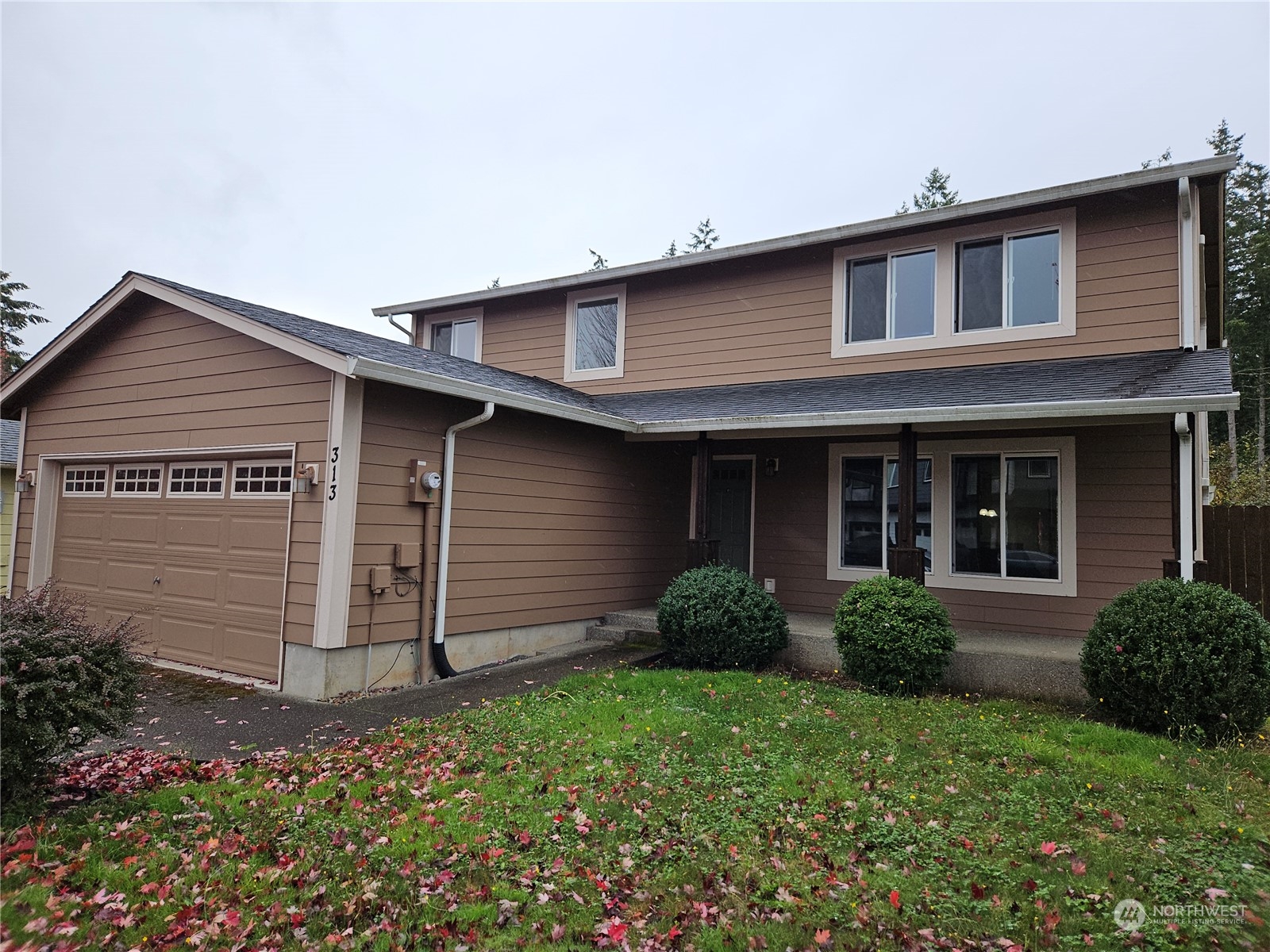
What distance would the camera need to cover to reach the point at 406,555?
21.0 feet

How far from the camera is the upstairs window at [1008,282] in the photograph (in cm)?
788

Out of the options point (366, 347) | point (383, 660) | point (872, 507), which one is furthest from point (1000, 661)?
point (366, 347)

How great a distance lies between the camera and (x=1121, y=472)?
7293 mm

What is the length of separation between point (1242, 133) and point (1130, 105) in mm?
6853

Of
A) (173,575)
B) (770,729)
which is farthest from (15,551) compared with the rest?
(770,729)

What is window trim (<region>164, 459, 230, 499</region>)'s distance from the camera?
7025mm

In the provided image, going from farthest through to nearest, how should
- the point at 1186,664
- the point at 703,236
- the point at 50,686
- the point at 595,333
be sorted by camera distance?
the point at 703,236
the point at 595,333
the point at 1186,664
the point at 50,686

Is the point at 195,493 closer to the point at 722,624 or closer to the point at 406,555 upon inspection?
the point at 406,555

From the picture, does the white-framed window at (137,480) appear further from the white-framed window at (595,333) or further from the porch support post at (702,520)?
the porch support post at (702,520)

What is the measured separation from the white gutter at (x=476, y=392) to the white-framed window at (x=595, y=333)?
2.40m

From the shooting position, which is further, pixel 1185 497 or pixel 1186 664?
pixel 1185 497

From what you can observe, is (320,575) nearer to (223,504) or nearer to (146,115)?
(223,504)

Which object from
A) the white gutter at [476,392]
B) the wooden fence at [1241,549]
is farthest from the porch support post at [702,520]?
the wooden fence at [1241,549]

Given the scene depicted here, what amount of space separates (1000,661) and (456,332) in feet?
31.5
